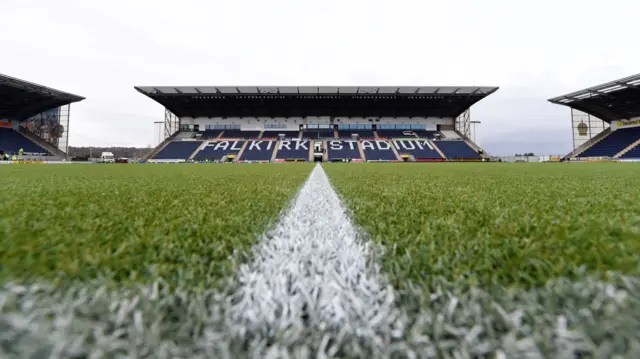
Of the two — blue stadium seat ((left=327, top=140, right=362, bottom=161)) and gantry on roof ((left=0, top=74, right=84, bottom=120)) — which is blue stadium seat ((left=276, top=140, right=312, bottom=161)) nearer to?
blue stadium seat ((left=327, top=140, right=362, bottom=161))

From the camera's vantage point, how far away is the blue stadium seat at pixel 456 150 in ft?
90.6

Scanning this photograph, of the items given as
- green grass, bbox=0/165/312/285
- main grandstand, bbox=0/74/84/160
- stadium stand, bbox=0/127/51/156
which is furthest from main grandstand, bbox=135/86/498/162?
green grass, bbox=0/165/312/285

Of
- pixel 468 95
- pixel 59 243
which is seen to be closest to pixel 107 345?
pixel 59 243

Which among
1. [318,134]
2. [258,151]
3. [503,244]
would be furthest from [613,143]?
[503,244]

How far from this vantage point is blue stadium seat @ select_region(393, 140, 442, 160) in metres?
27.3

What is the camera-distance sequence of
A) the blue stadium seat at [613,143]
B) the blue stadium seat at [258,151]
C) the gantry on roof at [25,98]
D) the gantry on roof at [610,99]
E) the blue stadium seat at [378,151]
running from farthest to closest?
the blue stadium seat at [378,151], the blue stadium seat at [258,151], the blue stadium seat at [613,143], the gantry on roof at [610,99], the gantry on roof at [25,98]

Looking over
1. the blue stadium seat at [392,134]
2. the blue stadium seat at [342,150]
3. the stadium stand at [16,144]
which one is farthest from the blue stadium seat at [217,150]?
the blue stadium seat at [392,134]

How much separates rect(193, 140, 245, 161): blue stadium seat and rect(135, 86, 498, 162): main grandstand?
89 mm

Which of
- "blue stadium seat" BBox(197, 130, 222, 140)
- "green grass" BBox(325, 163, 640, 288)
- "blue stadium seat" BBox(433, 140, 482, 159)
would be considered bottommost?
"green grass" BBox(325, 163, 640, 288)

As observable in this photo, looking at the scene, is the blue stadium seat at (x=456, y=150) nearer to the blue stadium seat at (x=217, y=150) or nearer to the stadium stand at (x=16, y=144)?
the blue stadium seat at (x=217, y=150)

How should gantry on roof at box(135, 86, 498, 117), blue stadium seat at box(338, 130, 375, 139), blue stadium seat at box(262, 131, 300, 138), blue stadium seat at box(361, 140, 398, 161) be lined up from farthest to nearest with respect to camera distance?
blue stadium seat at box(338, 130, 375, 139)
blue stadium seat at box(262, 131, 300, 138)
gantry on roof at box(135, 86, 498, 117)
blue stadium seat at box(361, 140, 398, 161)

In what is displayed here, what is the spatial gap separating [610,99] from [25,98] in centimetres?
4470

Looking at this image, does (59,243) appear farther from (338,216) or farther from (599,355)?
(599,355)

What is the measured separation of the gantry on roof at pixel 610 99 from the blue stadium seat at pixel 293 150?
21.6m
